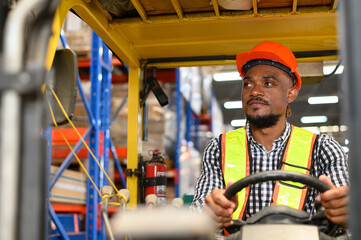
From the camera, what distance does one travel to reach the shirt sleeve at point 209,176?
9.43 feet

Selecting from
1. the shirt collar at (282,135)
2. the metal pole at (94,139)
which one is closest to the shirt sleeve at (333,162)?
the shirt collar at (282,135)

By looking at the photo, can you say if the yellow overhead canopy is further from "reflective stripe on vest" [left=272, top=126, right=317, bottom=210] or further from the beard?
"reflective stripe on vest" [left=272, top=126, right=317, bottom=210]

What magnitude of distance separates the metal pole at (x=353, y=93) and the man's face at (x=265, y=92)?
6.54ft

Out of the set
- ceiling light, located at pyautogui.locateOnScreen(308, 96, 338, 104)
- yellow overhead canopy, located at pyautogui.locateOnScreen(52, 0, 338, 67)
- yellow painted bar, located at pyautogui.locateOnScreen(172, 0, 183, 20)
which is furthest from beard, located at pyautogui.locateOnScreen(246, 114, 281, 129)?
ceiling light, located at pyautogui.locateOnScreen(308, 96, 338, 104)

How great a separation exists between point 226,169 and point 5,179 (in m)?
2.00

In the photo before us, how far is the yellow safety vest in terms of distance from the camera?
2723 millimetres

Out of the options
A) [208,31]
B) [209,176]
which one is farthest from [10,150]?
[208,31]

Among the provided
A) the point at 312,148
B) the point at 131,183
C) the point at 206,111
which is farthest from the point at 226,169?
the point at 206,111

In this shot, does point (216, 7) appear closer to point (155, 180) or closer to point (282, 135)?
point (282, 135)

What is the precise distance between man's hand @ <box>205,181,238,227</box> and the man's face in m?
1.06

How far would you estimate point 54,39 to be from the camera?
2143 mm

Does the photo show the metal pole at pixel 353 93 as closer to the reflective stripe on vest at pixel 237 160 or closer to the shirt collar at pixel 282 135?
the reflective stripe on vest at pixel 237 160

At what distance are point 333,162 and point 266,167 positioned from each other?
0.41 m

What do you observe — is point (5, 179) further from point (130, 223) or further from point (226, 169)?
point (226, 169)
